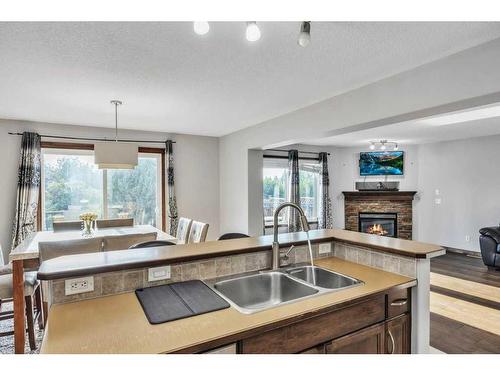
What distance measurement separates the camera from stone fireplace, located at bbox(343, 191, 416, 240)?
702 cm

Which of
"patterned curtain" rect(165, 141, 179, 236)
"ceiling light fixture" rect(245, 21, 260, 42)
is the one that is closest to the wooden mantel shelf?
"patterned curtain" rect(165, 141, 179, 236)

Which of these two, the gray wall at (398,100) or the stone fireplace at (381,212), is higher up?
the gray wall at (398,100)

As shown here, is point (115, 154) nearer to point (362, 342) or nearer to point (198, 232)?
point (198, 232)

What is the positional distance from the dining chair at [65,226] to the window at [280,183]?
12.3 feet

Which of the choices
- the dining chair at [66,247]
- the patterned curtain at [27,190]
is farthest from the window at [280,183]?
the dining chair at [66,247]

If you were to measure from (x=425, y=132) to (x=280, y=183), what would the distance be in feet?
9.84

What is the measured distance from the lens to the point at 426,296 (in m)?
1.77

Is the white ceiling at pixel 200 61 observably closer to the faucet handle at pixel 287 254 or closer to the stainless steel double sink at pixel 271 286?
the faucet handle at pixel 287 254

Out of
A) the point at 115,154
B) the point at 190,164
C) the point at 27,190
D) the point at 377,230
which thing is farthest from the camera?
the point at 377,230

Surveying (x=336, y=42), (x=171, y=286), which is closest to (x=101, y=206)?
(x=171, y=286)

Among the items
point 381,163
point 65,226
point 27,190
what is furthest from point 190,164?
point 381,163

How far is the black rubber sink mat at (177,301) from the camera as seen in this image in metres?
1.23

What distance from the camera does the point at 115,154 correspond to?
3555 millimetres

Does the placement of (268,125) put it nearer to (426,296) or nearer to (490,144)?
(426,296)
